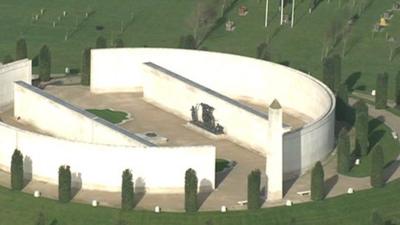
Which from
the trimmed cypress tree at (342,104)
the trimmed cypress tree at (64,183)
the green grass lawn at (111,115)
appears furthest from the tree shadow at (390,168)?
the green grass lawn at (111,115)

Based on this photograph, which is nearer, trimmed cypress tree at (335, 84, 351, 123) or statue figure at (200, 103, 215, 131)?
statue figure at (200, 103, 215, 131)

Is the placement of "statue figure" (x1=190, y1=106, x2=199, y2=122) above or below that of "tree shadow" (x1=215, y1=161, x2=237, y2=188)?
above

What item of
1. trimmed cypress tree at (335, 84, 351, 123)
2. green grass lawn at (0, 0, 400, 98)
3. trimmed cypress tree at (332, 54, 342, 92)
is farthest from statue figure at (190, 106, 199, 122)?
green grass lawn at (0, 0, 400, 98)

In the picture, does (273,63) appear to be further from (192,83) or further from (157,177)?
(157,177)

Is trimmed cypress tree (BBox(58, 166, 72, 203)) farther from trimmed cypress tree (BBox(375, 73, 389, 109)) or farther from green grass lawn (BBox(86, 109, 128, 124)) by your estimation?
trimmed cypress tree (BBox(375, 73, 389, 109))

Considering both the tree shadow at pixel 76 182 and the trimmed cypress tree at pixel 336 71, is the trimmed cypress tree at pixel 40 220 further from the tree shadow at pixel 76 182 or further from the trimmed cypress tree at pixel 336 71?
the trimmed cypress tree at pixel 336 71

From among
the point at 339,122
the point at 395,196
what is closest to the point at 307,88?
the point at 339,122
